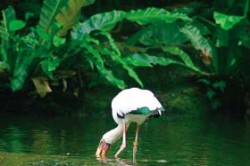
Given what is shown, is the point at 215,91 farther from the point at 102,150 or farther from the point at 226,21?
the point at 102,150

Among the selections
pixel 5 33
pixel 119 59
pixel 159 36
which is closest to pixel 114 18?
pixel 119 59

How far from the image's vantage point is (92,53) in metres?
12.5

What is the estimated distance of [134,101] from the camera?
7.75m

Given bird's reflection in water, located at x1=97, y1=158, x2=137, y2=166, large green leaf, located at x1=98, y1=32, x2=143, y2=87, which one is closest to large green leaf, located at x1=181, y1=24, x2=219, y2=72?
large green leaf, located at x1=98, y1=32, x2=143, y2=87

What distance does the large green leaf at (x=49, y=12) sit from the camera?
1327 cm

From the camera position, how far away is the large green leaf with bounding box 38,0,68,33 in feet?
43.5

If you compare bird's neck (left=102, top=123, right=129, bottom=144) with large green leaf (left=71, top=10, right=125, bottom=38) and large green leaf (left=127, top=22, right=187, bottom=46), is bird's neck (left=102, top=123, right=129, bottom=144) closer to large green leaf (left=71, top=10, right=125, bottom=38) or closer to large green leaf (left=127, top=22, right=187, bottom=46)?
large green leaf (left=71, top=10, right=125, bottom=38)

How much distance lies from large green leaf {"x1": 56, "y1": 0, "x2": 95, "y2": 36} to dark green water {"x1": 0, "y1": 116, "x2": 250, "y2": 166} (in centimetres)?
194

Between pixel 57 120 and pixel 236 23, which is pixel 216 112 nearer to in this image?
pixel 236 23

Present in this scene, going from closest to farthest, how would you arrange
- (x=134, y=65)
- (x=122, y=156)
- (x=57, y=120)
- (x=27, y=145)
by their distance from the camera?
(x=122, y=156) < (x=27, y=145) < (x=57, y=120) < (x=134, y=65)

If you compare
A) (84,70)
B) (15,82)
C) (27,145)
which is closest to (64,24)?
(84,70)

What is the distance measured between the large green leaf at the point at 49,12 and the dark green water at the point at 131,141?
1.97 meters

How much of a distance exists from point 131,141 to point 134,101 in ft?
6.82

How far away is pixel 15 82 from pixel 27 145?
3.39 meters
